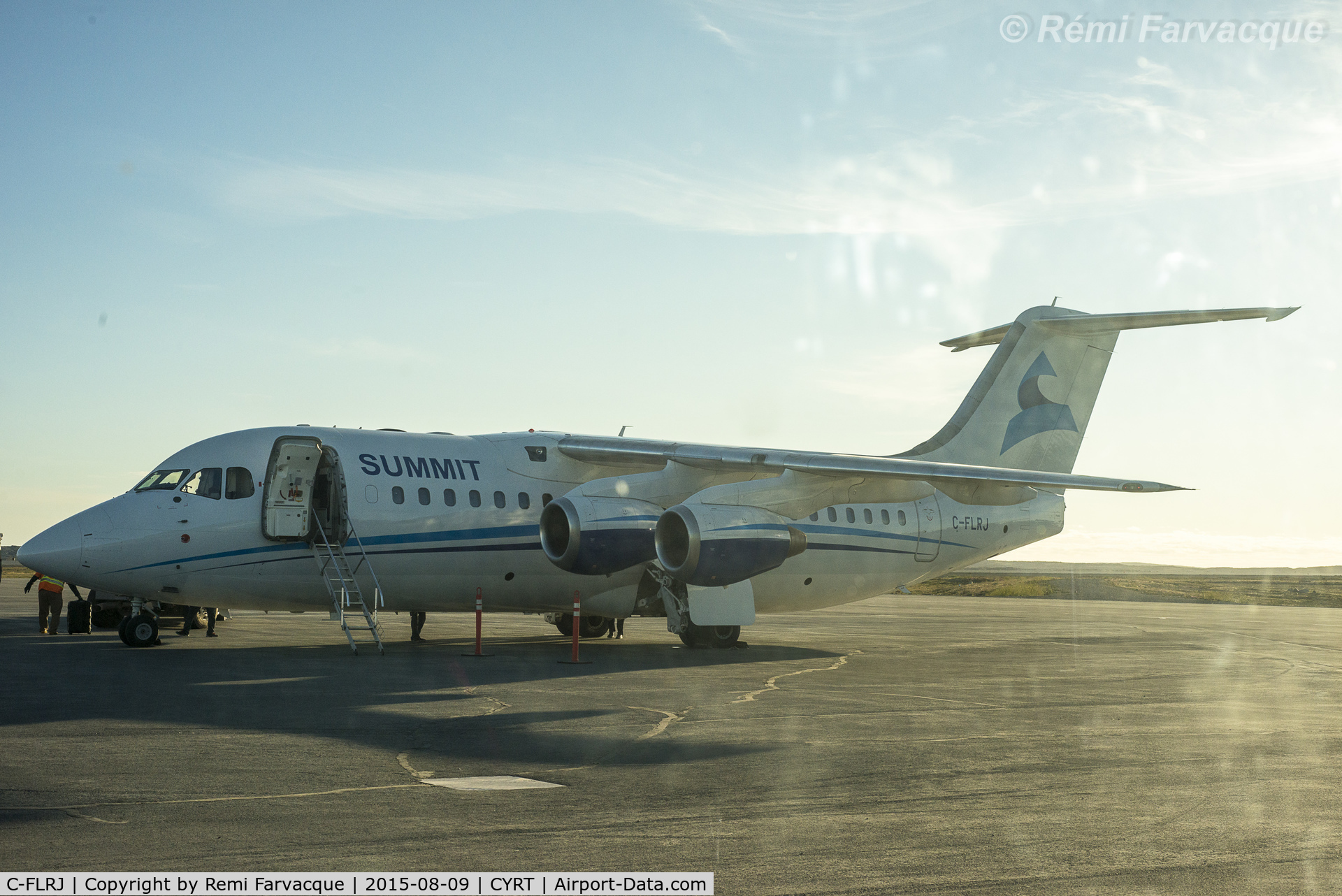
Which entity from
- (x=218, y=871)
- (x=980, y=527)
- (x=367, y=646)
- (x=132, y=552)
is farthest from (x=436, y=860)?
(x=980, y=527)

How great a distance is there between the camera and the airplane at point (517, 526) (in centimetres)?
1792

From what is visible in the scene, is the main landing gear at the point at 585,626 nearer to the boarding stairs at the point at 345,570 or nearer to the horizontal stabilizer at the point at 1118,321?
the boarding stairs at the point at 345,570

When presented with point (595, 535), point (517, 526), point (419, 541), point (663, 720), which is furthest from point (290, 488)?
point (663, 720)

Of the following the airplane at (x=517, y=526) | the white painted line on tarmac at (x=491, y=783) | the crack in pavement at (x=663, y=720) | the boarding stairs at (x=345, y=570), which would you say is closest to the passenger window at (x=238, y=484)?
the airplane at (x=517, y=526)

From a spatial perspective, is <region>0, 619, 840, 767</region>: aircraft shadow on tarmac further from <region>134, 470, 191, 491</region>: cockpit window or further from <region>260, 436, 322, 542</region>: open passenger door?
<region>134, 470, 191, 491</region>: cockpit window

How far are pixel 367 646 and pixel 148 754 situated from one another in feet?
39.3

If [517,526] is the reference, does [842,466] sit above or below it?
above

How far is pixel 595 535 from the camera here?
19.1 meters

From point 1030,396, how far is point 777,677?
39.1 feet

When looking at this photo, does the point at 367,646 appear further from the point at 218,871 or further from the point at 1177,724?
the point at 218,871

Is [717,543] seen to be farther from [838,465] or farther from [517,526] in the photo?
[517,526]

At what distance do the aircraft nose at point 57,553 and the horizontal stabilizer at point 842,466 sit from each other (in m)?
8.32

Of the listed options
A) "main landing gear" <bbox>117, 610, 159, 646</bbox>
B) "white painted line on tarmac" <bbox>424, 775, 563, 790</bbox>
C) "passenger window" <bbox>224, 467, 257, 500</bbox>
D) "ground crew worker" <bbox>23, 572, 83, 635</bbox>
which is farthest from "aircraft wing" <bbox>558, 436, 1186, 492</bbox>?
"white painted line on tarmac" <bbox>424, 775, 563, 790</bbox>

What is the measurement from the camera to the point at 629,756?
362 inches
